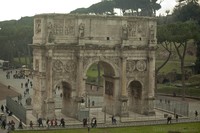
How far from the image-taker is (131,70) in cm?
4856

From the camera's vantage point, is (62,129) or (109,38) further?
(109,38)

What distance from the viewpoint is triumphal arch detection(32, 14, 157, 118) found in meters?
44.8

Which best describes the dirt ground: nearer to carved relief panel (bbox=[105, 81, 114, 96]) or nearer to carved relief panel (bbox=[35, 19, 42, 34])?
carved relief panel (bbox=[105, 81, 114, 96])

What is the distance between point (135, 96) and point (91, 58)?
8.18m

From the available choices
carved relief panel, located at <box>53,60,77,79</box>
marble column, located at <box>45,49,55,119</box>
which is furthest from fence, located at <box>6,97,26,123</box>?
carved relief panel, located at <box>53,60,77,79</box>

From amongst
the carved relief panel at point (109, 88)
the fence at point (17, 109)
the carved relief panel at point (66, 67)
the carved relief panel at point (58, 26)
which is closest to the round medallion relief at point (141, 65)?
the carved relief panel at point (109, 88)

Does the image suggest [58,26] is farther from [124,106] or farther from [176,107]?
[176,107]

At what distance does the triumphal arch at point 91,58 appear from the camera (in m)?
44.8

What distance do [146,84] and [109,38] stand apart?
7259 mm

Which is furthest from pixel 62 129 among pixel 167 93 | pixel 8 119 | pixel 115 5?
pixel 115 5

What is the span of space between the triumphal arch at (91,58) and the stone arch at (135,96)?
12cm

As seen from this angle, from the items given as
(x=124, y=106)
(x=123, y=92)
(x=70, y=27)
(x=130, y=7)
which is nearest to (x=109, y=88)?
(x=123, y=92)

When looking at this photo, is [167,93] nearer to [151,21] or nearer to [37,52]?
[151,21]

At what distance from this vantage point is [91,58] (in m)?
46.2
